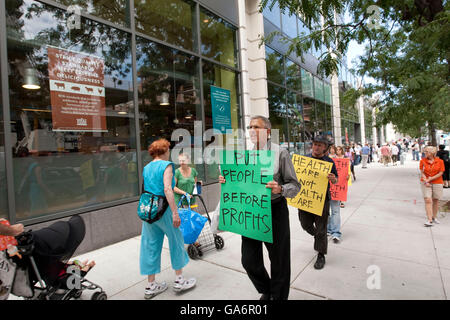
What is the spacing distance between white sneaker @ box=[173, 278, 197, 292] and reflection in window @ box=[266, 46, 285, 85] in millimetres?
9033

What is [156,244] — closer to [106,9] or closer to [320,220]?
[320,220]

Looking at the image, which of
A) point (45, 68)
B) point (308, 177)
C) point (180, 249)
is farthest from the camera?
point (45, 68)

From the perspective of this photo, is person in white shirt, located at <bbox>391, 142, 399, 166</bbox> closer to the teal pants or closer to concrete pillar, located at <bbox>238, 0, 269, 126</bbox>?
concrete pillar, located at <bbox>238, 0, 269, 126</bbox>

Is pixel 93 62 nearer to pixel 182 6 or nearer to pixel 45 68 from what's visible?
pixel 45 68

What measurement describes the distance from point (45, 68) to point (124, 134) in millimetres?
1786

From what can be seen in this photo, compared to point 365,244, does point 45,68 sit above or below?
above

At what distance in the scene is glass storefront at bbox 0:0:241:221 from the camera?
14.3 feet

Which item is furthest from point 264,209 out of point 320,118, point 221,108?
point 320,118

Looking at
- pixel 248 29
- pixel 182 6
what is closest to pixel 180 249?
pixel 182 6

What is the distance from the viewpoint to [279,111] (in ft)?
37.8

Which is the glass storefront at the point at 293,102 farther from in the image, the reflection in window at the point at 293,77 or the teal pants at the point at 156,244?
the teal pants at the point at 156,244

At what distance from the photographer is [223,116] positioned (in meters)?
8.55

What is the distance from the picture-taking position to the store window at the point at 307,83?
1434 centimetres

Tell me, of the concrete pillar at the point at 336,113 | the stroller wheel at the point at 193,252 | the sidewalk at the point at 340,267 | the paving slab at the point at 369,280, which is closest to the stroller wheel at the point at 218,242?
the sidewalk at the point at 340,267
